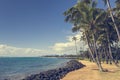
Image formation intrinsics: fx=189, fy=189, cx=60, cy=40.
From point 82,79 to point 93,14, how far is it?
428 inches

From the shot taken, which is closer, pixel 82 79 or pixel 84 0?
pixel 82 79

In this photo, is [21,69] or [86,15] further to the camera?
[21,69]

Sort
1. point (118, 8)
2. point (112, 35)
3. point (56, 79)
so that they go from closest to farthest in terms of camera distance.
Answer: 1. point (56, 79)
2. point (118, 8)
3. point (112, 35)

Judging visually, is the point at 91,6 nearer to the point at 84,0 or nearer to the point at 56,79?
the point at 84,0

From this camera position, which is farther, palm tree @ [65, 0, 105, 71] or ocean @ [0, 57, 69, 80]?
ocean @ [0, 57, 69, 80]

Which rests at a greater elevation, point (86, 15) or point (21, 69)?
point (86, 15)

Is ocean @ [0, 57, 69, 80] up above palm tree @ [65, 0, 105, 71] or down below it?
below

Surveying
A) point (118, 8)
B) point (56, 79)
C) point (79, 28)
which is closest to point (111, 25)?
point (118, 8)

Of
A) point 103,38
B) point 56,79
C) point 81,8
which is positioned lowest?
point 56,79

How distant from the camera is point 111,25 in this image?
39.2 meters

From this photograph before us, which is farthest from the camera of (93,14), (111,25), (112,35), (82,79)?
(112,35)

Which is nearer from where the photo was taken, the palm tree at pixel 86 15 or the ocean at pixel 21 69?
the palm tree at pixel 86 15

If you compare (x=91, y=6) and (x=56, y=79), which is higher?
(x=91, y=6)

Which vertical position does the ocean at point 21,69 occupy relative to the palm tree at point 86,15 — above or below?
below
